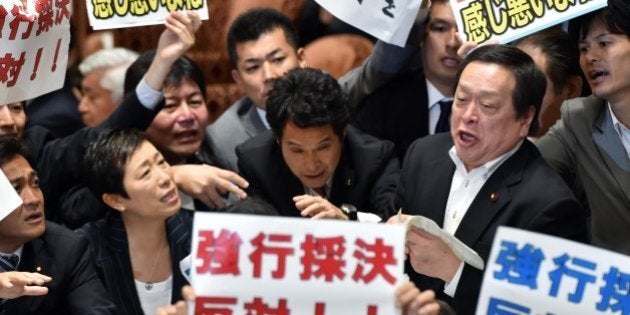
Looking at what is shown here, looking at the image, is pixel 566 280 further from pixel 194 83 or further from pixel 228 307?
pixel 194 83

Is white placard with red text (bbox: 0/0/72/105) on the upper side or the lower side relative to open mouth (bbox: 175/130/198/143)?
upper

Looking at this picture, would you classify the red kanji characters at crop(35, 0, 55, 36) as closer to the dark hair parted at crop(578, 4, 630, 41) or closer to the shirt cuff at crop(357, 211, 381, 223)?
the shirt cuff at crop(357, 211, 381, 223)

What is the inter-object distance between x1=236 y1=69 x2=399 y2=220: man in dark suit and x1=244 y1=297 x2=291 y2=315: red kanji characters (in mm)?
1164

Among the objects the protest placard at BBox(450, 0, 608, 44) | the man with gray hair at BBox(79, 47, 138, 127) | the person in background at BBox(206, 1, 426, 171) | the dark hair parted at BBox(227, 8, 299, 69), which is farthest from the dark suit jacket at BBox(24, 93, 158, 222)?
the protest placard at BBox(450, 0, 608, 44)

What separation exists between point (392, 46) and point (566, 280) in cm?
183

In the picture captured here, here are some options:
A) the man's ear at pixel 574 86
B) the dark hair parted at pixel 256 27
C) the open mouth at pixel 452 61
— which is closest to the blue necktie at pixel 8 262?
the dark hair parted at pixel 256 27

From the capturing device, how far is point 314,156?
4.67 m

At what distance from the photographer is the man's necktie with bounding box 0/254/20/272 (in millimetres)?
4551

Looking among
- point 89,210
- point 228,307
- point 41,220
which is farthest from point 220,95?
point 228,307

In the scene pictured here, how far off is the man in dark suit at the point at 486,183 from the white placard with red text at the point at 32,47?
1499mm

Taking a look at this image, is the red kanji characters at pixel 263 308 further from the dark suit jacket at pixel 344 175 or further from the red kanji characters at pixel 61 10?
the red kanji characters at pixel 61 10

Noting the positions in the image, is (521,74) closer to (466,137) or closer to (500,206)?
(466,137)

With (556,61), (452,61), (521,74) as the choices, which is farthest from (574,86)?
(521,74)

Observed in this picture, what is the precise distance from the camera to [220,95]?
262 inches
